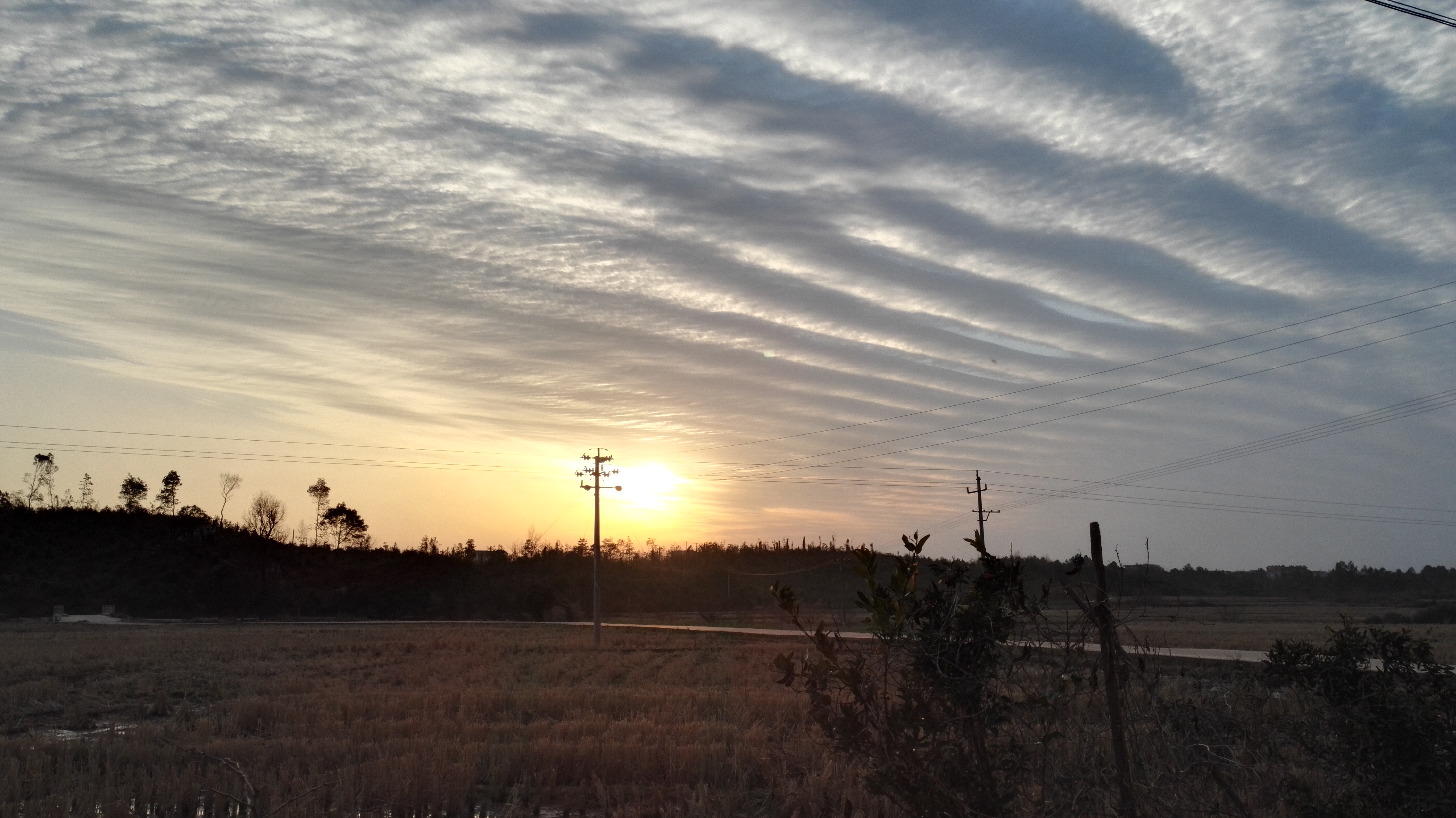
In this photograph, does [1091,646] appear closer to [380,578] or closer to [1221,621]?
[1221,621]

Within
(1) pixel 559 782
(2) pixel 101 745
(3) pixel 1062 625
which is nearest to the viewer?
(3) pixel 1062 625

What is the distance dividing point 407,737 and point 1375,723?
14690 mm

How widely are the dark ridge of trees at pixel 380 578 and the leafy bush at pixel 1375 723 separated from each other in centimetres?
7336

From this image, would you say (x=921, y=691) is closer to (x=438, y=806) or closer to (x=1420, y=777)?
(x=1420, y=777)

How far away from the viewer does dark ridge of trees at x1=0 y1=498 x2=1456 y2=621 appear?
9162 centimetres

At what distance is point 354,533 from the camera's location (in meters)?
135

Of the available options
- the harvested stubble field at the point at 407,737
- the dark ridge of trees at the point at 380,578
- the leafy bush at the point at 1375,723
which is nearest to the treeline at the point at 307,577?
the dark ridge of trees at the point at 380,578

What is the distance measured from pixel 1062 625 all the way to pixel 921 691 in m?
1.58

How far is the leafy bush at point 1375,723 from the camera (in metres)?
7.71

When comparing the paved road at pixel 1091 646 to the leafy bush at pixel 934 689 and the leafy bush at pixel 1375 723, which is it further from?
the leafy bush at pixel 1375 723

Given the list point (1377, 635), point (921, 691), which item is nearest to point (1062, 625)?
point (921, 691)

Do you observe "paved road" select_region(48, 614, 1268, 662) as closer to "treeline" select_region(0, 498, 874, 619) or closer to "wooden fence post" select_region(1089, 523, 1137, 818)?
"treeline" select_region(0, 498, 874, 619)

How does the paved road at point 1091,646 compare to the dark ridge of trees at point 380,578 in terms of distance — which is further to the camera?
the dark ridge of trees at point 380,578

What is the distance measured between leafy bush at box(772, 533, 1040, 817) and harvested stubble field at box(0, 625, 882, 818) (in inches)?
112
